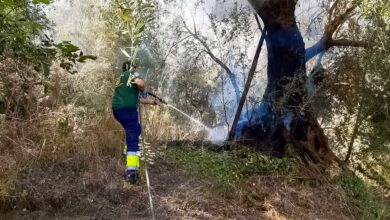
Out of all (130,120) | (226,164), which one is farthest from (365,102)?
(130,120)

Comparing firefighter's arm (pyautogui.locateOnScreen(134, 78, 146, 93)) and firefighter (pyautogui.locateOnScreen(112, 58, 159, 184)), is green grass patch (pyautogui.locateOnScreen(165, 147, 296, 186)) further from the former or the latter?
firefighter's arm (pyautogui.locateOnScreen(134, 78, 146, 93))

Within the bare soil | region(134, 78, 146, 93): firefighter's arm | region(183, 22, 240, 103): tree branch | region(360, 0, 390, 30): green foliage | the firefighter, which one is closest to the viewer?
region(134, 78, 146, 93): firefighter's arm

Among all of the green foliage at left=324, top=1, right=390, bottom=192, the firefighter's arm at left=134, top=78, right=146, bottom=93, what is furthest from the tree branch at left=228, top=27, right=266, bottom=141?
the firefighter's arm at left=134, top=78, right=146, bottom=93

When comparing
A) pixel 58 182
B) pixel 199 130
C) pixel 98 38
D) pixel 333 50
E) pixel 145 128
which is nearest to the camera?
pixel 58 182

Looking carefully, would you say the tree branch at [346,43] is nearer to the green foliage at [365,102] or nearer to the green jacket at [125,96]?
the green foliage at [365,102]

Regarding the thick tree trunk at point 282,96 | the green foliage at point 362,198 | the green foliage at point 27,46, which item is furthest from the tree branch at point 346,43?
the green foliage at point 27,46

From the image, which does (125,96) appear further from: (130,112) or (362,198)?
(362,198)

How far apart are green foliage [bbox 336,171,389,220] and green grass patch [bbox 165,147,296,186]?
0.96m

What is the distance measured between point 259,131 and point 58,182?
3.82m

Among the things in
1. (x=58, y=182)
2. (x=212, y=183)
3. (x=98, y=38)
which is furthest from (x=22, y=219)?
(x=98, y=38)

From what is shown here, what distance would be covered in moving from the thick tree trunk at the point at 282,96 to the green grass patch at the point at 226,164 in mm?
526

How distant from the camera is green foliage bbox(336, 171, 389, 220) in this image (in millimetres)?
6758

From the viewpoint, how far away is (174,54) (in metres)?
9.34

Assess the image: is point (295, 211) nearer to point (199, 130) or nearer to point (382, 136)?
point (382, 136)
